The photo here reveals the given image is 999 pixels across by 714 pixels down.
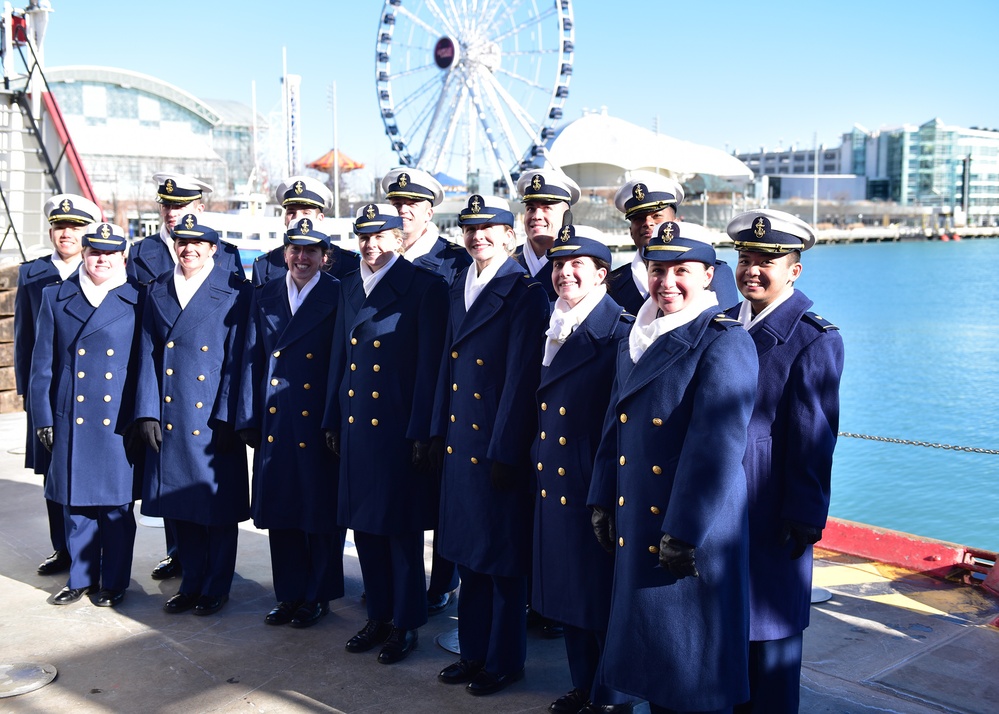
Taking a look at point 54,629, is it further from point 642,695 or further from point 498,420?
point 642,695

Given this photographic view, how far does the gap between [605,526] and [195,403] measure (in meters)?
2.33

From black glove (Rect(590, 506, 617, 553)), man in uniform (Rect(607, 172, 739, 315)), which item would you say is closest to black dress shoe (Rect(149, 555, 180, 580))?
man in uniform (Rect(607, 172, 739, 315))

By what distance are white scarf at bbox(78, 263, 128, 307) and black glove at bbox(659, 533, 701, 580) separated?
3.22 m

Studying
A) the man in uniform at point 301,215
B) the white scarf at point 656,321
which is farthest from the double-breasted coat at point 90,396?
the white scarf at point 656,321

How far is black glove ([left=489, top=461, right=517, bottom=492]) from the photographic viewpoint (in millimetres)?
3822

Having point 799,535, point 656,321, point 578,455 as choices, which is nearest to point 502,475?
point 578,455

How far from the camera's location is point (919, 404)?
19922 mm

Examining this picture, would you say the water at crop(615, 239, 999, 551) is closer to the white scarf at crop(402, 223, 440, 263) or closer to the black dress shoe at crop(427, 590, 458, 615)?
the black dress shoe at crop(427, 590, 458, 615)

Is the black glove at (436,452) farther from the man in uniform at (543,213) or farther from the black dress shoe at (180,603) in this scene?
the black dress shoe at (180,603)

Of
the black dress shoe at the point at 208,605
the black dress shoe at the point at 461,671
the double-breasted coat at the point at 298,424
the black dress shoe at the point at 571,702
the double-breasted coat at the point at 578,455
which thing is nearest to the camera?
the double-breasted coat at the point at 578,455

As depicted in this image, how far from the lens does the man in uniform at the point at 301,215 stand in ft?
17.6

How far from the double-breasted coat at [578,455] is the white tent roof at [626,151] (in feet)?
265

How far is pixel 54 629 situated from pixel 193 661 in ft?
2.72

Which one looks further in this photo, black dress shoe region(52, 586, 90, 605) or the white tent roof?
the white tent roof
